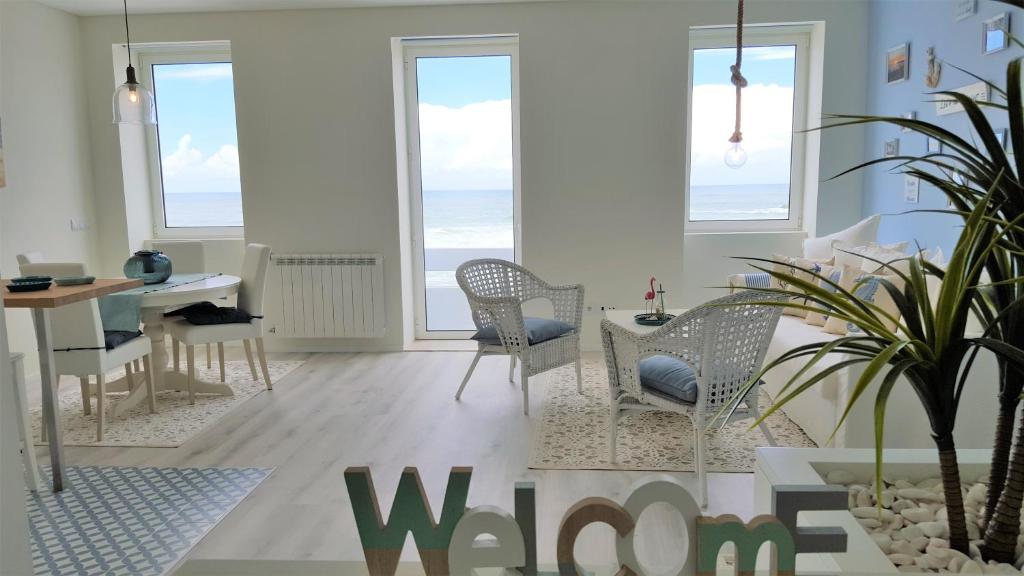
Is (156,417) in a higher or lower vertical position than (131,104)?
lower

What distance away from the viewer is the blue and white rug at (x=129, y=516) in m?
2.47

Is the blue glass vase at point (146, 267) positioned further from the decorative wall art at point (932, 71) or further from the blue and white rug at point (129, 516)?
the decorative wall art at point (932, 71)

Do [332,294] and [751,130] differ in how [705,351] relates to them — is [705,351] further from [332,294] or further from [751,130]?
[332,294]

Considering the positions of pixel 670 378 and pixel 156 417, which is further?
pixel 156 417

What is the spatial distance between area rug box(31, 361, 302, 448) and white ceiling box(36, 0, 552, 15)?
2.82 metres

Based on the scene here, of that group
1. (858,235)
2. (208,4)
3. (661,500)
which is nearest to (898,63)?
(858,235)

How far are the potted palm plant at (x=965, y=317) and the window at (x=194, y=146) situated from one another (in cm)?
540

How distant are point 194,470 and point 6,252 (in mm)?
2724

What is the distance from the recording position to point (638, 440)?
3.54m

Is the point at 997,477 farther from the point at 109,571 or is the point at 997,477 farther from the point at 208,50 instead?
the point at 208,50

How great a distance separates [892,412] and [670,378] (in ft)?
3.19

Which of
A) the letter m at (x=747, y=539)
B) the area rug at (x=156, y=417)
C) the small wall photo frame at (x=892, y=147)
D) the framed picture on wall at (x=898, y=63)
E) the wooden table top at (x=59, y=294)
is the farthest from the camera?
the small wall photo frame at (x=892, y=147)

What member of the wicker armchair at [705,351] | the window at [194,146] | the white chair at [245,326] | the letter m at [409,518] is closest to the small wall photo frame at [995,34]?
the wicker armchair at [705,351]

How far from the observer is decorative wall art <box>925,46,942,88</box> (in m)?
4.22
